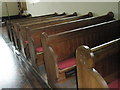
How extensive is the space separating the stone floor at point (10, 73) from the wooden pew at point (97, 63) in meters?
1.34

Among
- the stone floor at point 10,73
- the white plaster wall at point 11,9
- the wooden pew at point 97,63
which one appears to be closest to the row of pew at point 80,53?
the wooden pew at point 97,63

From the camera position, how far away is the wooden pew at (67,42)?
67.0 inches

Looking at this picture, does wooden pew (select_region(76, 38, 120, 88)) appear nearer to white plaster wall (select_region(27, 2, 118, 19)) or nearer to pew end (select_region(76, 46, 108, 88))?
Result: pew end (select_region(76, 46, 108, 88))

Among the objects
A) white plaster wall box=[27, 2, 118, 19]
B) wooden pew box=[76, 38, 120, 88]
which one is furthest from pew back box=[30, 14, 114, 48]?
wooden pew box=[76, 38, 120, 88]

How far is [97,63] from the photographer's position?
1148mm

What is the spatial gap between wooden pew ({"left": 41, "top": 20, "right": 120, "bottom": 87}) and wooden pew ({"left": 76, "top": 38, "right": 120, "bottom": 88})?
0.53m

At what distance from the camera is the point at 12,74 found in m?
2.65

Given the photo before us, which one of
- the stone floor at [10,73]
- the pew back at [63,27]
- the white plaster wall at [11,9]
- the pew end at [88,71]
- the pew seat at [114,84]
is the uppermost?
the white plaster wall at [11,9]

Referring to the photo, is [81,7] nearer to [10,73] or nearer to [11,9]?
[10,73]

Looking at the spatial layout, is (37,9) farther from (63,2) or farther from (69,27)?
(69,27)

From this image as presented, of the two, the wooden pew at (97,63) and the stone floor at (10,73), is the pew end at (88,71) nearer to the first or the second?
the wooden pew at (97,63)

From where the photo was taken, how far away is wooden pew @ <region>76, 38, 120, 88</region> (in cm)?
95

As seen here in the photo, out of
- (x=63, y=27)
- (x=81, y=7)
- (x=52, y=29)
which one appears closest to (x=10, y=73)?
(x=52, y=29)

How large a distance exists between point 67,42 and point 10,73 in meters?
1.39
